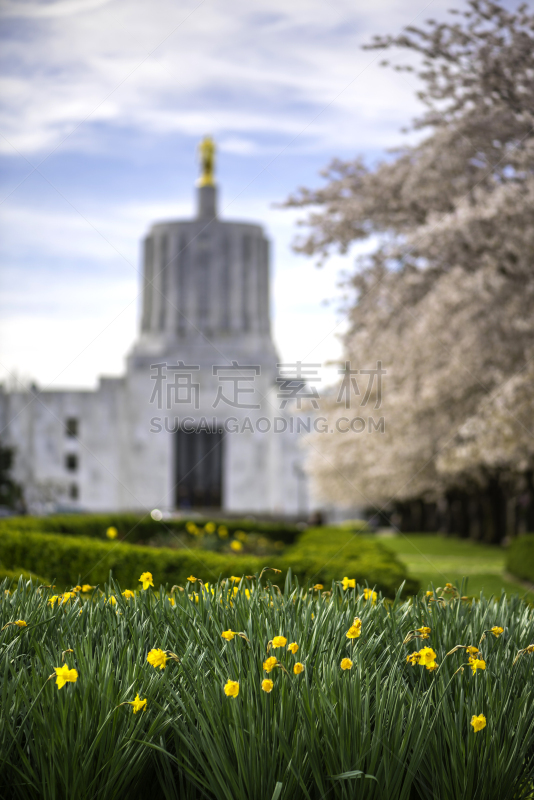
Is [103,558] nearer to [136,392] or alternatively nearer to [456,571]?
[456,571]

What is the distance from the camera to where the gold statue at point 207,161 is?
190 ft

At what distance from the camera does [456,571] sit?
15664mm

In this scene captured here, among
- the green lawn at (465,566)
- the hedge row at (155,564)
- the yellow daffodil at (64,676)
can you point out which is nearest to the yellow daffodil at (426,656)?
the yellow daffodil at (64,676)

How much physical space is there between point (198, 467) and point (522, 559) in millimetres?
51201

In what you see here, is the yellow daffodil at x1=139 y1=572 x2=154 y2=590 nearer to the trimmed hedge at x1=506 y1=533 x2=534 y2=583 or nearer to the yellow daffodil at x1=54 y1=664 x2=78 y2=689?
the yellow daffodil at x1=54 y1=664 x2=78 y2=689

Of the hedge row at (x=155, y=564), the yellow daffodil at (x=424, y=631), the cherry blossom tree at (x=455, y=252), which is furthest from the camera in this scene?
the cherry blossom tree at (x=455, y=252)

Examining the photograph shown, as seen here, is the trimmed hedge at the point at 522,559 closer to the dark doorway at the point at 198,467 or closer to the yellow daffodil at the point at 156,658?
the yellow daffodil at the point at 156,658

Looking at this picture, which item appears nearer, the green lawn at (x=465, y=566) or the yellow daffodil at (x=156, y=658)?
the yellow daffodil at (x=156, y=658)

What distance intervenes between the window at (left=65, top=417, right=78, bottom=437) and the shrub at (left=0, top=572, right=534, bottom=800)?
5528 centimetres

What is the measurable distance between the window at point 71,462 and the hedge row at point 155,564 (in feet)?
158

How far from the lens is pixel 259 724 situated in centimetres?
316

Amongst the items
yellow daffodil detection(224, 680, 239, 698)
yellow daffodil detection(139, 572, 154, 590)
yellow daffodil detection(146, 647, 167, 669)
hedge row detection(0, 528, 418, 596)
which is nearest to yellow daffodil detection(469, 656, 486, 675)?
yellow daffodil detection(224, 680, 239, 698)

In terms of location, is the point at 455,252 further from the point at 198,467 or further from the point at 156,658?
the point at 198,467

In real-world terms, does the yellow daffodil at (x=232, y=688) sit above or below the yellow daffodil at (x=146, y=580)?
below
